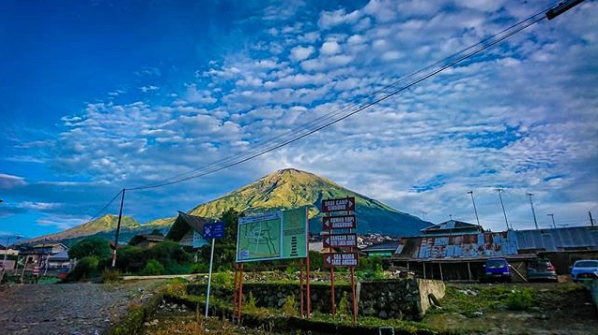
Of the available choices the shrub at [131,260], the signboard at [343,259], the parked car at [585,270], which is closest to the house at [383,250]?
the parked car at [585,270]

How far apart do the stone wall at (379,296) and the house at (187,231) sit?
2225 centimetres

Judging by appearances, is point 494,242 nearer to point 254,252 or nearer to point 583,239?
point 583,239

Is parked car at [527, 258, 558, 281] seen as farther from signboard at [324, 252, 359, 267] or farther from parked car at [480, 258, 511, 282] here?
signboard at [324, 252, 359, 267]

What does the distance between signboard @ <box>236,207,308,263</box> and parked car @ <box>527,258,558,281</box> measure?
1773cm

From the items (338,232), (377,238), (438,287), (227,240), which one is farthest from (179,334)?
(377,238)

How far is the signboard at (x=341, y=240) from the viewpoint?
10125 millimetres

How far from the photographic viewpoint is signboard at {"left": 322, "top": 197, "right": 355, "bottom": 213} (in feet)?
33.8

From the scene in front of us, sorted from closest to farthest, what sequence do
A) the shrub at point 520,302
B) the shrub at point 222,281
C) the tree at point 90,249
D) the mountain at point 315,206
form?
the shrub at point 520,302, the shrub at point 222,281, the tree at point 90,249, the mountain at point 315,206

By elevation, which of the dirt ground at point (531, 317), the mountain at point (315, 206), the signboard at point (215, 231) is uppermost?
the mountain at point (315, 206)

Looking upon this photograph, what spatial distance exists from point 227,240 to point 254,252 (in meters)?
17.8

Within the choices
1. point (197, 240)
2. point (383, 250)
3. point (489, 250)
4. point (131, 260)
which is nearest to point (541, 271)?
point (489, 250)

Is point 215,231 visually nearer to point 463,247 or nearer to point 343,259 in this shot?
point 343,259

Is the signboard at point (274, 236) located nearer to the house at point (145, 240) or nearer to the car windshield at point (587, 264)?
the car windshield at point (587, 264)

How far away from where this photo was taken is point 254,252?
38.7 feet
